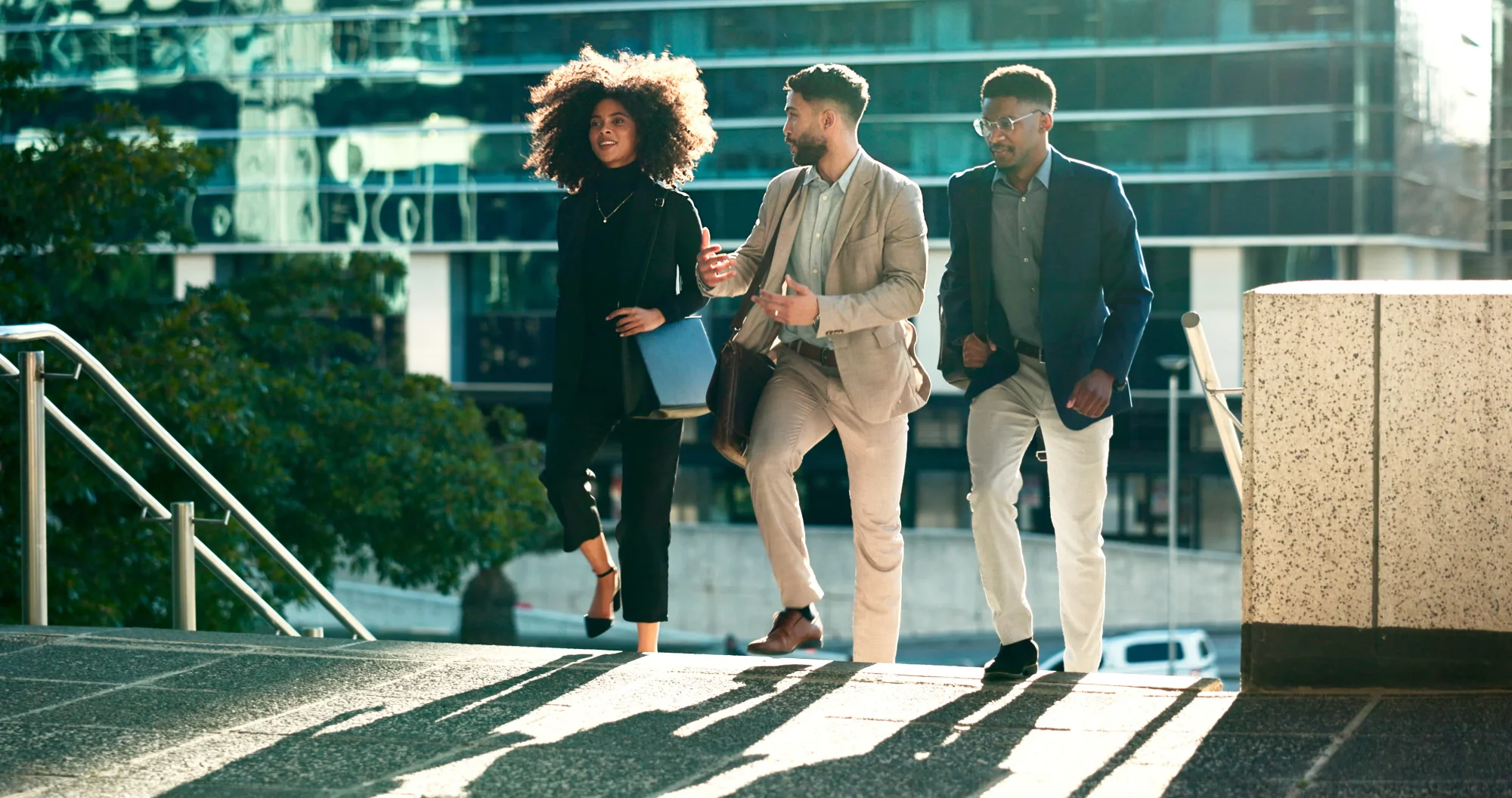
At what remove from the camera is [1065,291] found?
5.54 m

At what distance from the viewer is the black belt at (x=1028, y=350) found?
562 cm

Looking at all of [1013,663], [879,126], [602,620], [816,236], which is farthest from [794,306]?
[879,126]

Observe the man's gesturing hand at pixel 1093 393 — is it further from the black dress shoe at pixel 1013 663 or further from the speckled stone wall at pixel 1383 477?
the speckled stone wall at pixel 1383 477

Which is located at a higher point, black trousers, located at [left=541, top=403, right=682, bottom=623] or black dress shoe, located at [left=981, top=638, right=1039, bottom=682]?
black trousers, located at [left=541, top=403, right=682, bottom=623]

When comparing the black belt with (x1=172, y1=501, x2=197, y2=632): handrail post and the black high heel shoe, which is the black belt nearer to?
the black high heel shoe

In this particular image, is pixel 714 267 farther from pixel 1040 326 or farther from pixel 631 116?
pixel 1040 326

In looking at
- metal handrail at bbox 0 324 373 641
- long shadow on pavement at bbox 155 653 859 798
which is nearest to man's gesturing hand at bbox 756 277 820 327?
long shadow on pavement at bbox 155 653 859 798

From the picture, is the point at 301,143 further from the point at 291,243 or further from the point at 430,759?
the point at 430,759

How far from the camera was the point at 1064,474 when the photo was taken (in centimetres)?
567

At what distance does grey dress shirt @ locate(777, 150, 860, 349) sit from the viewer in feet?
18.4

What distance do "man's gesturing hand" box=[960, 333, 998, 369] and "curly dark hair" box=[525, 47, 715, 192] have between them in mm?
1056

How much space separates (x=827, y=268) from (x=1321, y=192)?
40.5 m

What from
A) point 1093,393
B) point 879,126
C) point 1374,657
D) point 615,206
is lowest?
point 1374,657

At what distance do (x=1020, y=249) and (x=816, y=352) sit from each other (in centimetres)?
69
